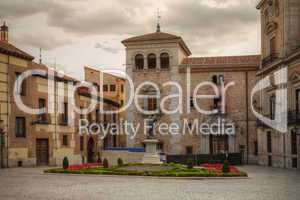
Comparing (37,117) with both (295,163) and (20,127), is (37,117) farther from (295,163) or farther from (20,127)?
(295,163)

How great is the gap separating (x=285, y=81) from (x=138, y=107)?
19.2 meters

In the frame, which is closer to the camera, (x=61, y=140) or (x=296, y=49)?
(x=296, y=49)

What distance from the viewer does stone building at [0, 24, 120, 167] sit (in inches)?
1391

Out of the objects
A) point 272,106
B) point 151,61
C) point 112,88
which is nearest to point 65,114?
point 151,61

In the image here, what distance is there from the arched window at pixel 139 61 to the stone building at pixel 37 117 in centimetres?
773

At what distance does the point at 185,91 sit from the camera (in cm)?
5184

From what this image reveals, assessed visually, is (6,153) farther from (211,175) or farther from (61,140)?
(211,175)

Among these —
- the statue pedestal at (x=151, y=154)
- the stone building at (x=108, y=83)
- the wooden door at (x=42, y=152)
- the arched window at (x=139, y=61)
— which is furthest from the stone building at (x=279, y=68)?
the stone building at (x=108, y=83)

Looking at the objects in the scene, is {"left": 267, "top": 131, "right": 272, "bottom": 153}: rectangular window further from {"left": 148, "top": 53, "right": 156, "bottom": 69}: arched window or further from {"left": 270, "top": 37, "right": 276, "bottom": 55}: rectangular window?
{"left": 148, "top": 53, "right": 156, "bottom": 69}: arched window

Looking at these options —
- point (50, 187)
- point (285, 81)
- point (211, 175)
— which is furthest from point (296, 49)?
point (50, 187)

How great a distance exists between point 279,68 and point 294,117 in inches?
194

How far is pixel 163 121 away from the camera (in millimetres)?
52094

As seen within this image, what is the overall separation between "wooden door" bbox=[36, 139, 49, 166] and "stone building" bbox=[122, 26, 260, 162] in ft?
Answer: 41.1

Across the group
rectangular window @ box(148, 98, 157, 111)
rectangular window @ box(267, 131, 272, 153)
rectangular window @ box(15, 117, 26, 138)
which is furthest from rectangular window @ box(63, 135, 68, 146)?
rectangular window @ box(267, 131, 272, 153)
